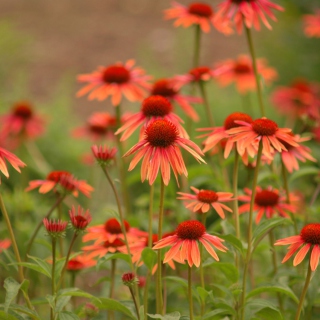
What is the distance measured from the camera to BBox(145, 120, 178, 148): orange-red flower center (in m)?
1.37

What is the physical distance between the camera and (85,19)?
7.77m

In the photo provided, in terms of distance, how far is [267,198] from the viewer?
1.75 metres

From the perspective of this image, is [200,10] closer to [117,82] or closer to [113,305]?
[117,82]

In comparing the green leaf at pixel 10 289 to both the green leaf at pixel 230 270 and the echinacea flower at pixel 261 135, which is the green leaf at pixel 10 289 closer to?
the green leaf at pixel 230 270

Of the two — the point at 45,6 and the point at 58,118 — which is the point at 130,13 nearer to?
the point at 45,6

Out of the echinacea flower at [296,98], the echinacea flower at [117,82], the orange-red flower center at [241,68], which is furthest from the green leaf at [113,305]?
the echinacea flower at [296,98]

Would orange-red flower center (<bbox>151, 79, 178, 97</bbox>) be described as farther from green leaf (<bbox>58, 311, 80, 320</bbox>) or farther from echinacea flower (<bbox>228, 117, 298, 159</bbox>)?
green leaf (<bbox>58, 311, 80, 320</bbox>)

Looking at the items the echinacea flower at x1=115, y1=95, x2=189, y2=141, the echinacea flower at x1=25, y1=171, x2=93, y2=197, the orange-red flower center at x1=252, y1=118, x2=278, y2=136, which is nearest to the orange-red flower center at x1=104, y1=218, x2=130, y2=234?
the echinacea flower at x1=25, y1=171, x2=93, y2=197

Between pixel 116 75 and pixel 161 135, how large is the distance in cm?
81

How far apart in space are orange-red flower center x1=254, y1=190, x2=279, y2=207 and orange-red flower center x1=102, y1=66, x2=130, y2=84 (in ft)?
2.10

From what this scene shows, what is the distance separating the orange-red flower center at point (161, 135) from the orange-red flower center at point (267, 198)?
47cm

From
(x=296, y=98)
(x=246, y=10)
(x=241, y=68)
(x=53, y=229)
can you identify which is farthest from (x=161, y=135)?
(x=296, y=98)

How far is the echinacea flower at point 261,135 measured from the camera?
1432 mm

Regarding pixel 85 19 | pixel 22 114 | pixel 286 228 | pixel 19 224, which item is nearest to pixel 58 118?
pixel 22 114
